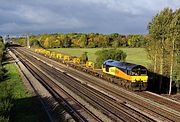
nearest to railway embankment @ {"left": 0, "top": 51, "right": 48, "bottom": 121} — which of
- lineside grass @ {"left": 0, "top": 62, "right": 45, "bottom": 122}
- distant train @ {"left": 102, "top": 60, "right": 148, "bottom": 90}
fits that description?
lineside grass @ {"left": 0, "top": 62, "right": 45, "bottom": 122}

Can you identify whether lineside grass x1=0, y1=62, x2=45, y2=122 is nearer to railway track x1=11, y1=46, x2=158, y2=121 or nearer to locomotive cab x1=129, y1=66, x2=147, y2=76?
railway track x1=11, y1=46, x2=158, y2=121

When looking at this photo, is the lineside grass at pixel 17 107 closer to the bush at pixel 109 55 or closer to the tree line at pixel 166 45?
the tree line at pixel 166 45

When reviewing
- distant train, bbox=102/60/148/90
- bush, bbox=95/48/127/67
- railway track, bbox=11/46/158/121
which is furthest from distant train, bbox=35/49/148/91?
bush, bbox=95/48/127/67

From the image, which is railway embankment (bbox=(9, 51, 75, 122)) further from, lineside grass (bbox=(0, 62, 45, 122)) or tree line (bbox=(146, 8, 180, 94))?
tree line (bbox=(146, 8, 180, 94))

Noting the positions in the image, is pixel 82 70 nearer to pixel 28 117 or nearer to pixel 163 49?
pixel 163 49

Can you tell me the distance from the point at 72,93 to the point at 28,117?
464 inches

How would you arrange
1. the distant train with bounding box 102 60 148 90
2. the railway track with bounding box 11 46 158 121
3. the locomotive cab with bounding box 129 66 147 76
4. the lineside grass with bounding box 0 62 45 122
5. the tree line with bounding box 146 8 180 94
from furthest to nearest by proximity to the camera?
the tree line with bounding box 146 8 180 94
the locomotive cab with bounding box 129 66 147 76
the distant train with bounding box 102 60 148 90
the railway track with bounding box 11 46 158 121
the lineside grass with bounding box 0 62 45 122

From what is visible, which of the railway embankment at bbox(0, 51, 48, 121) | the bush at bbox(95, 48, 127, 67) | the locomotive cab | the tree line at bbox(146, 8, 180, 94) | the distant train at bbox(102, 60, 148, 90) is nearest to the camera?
the railway embankment at bbox(0, 51, 48, 121)

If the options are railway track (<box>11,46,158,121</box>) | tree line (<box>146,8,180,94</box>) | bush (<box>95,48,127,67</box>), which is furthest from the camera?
bush (<box>95,48,127,67</box>)

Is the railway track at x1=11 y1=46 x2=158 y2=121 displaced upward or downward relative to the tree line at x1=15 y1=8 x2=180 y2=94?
downward

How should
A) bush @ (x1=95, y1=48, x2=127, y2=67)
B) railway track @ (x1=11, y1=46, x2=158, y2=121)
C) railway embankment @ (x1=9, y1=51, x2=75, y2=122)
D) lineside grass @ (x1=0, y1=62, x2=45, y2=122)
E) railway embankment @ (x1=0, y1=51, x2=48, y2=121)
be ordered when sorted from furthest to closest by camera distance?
bush @ (x1=95, y1=48, x2=127, y2=67) < railway track @ (x1=11, y1=46, x2=158, y2=121) < railway embankment @ (x1=9, y1=51, x2=75, y2=122) < railway embankment @ (x1=0, y1=51, x2=48, y2=121) < lineside grass @ (x1=0, y1=62, x2=45, y2=122)

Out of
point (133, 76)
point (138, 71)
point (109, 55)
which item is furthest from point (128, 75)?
point (109, 55)

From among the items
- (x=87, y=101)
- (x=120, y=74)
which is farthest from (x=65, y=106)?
(x=120, y=74)

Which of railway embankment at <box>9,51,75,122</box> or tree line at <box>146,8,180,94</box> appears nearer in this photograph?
railway embankment at <box>9,51,75,122</box>
